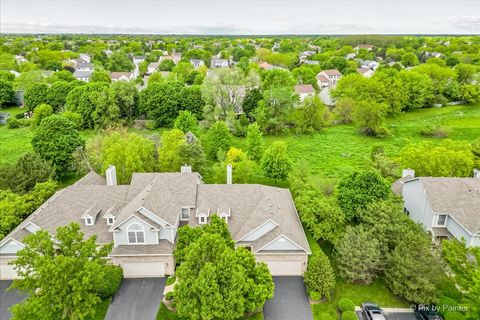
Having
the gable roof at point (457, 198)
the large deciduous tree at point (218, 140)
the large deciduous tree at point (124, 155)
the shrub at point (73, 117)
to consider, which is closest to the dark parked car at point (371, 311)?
the gable roof at point (457, 198)

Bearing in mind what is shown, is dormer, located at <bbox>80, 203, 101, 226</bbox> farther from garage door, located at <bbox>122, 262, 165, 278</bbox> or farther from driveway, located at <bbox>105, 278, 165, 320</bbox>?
driveway, located at <bbox>105, 278, 165, 320</bbox>

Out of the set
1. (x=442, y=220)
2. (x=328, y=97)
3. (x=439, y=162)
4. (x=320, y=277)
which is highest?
(x=439, y=162)

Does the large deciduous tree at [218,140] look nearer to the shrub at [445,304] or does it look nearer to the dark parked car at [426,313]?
the dark parked car at [426,313]

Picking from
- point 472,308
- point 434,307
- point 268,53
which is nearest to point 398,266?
point 434,307

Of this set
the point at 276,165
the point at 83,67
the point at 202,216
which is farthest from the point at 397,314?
the point at 83,67

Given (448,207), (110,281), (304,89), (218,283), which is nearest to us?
(218,283)

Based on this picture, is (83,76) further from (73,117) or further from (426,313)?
(426,313)

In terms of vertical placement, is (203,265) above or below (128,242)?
above

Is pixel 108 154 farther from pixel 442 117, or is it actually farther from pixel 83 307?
pixel 442 117
